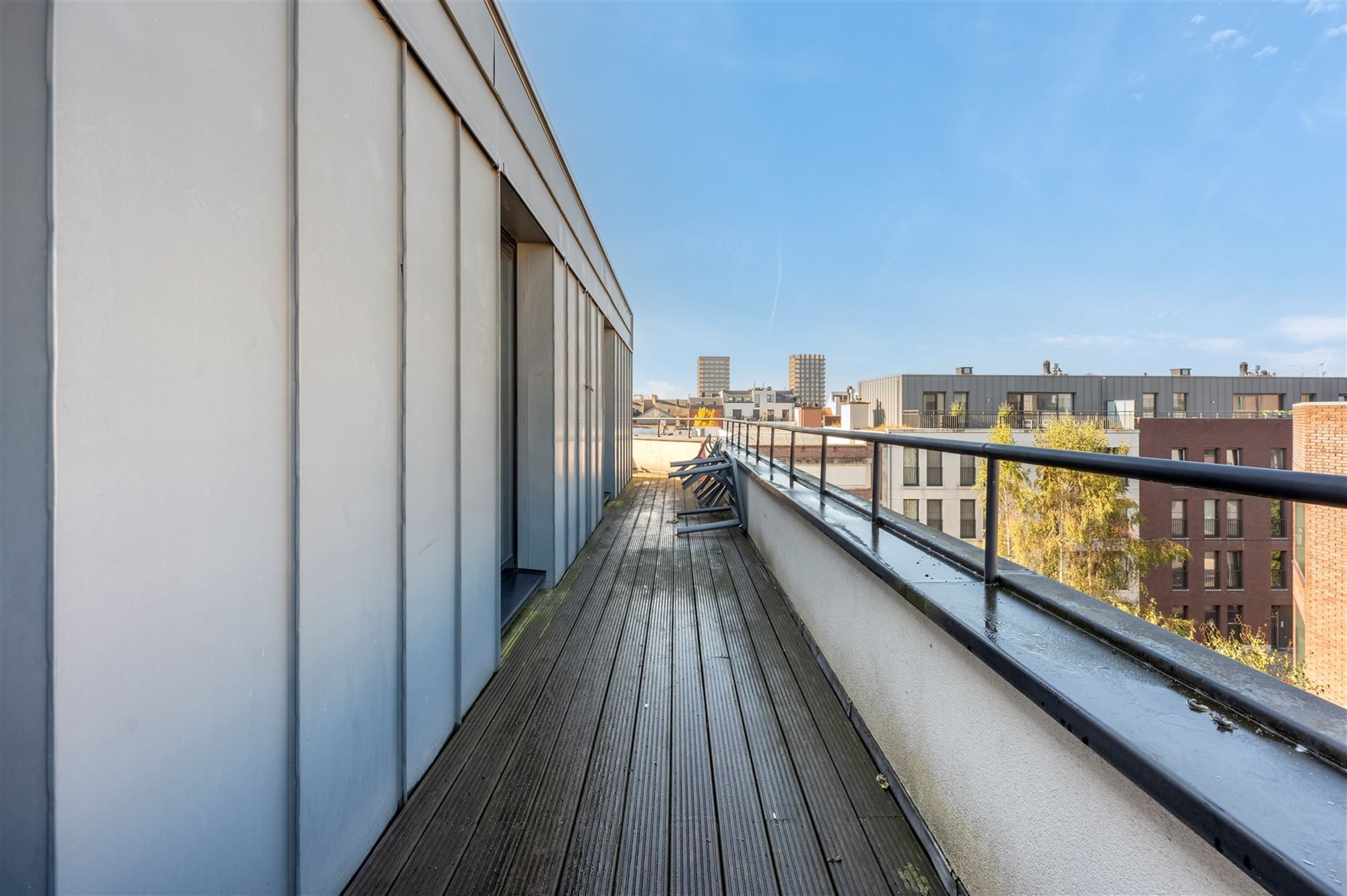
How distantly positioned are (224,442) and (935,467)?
2601 millimetres

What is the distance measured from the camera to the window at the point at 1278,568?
1136 mm

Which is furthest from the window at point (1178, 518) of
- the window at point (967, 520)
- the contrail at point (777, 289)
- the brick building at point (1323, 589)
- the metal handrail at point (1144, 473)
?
the contrail at point (777, 289)

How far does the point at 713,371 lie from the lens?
146 meters

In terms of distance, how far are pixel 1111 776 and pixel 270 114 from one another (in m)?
2.49

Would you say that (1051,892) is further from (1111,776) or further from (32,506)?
(32,506)

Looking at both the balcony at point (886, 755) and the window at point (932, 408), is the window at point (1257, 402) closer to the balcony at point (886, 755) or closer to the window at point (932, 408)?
the window at point (932, 408)

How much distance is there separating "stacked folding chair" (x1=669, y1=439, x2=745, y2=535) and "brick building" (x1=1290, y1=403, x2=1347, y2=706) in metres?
5.15

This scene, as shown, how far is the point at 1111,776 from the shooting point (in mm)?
1017

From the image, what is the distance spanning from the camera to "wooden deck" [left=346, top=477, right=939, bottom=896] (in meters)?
1.65

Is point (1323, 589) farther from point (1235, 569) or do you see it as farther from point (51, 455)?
point (51, 455)

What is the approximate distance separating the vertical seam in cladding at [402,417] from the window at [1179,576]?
2.31 metres

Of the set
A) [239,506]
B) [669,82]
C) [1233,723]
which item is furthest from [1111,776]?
[669,82]

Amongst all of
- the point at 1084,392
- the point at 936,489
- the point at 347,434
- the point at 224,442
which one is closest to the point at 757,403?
the point at 1084,392

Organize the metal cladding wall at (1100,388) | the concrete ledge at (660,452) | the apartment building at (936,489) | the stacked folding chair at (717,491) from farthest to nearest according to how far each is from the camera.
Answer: the metal cladding wall at (1100,388)
the concrete ledge at (660,452)
the stacked folding chair at (717,491)
the apartment building at (936,489)
